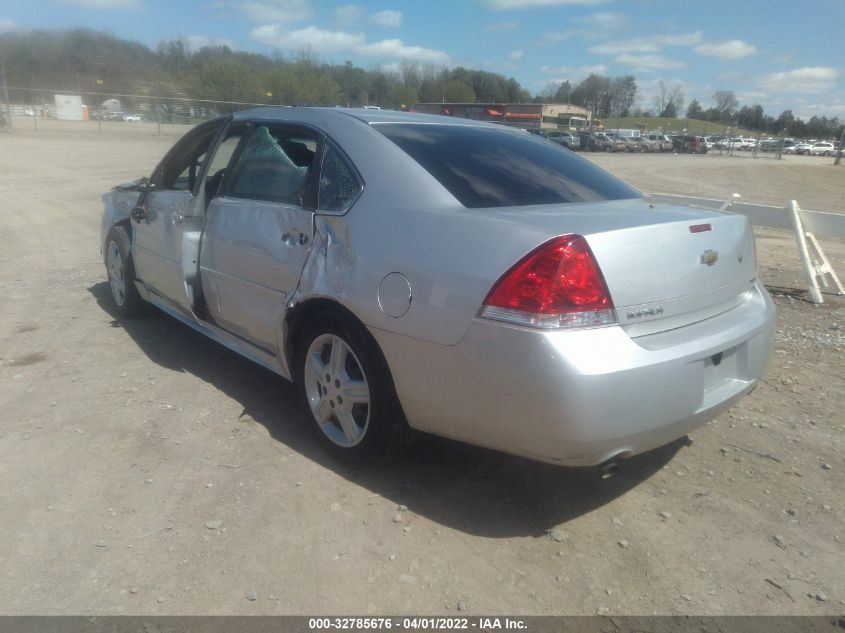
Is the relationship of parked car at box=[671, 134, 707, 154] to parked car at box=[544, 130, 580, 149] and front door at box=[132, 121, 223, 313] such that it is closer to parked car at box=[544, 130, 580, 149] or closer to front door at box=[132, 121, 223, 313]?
parked car at box=[544, 130, 580, 149]

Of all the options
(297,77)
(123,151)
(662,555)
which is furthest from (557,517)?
(297,77)

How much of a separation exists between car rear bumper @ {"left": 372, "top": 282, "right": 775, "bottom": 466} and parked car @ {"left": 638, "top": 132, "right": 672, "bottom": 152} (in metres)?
57.0

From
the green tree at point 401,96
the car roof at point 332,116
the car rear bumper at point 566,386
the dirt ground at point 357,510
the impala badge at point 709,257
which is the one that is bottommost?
the dirt ground at point 357,510

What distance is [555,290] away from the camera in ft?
8.23

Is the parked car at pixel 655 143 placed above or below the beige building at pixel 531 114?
below

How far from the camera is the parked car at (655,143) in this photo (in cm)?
5622

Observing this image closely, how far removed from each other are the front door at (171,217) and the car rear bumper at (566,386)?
2033 millimetres

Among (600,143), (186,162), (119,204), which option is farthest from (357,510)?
(600,143)

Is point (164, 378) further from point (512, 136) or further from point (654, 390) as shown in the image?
point (654, 390)

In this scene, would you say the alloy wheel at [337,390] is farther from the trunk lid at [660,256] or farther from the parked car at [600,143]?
the parked car at [600,143]

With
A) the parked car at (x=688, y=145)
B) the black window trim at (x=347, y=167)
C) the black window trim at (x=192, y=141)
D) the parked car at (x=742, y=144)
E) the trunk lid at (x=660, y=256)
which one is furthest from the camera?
the parked car at (x=742, y=144)

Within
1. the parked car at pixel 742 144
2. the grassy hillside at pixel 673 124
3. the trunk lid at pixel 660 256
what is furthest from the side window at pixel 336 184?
the grassy hillside at pixel 673 124

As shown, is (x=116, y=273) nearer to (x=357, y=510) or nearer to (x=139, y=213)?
(x=139, y=213)

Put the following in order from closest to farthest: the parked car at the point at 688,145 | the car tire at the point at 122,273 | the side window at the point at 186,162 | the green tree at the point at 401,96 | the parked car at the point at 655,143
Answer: the side window at the point at 186,162 < the car tire at the point at 122,273 < the green tree at the point at 401,96 < the parked car at the point at 655,143 < the parked car at the point at 688,145
